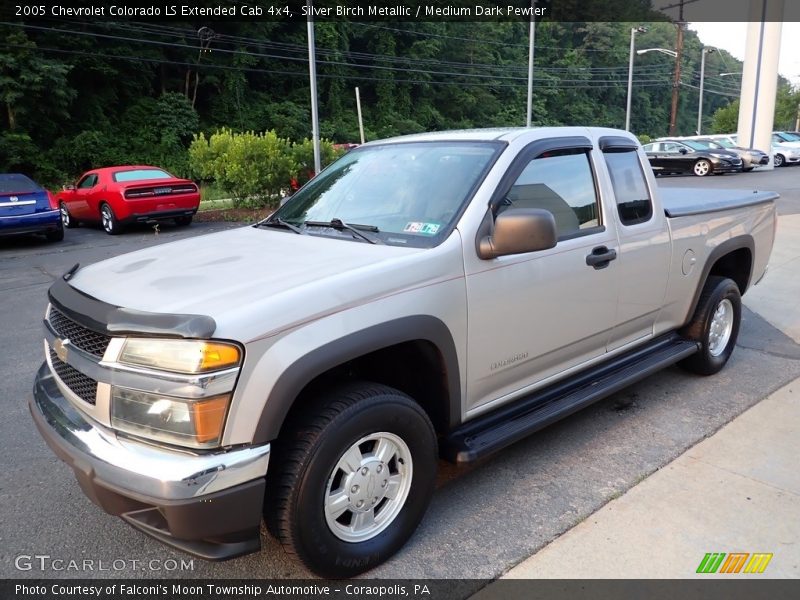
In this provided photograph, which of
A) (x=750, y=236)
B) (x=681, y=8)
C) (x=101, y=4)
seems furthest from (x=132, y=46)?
(x=750, y=236)

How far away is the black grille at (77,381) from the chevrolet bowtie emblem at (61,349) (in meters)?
0.05

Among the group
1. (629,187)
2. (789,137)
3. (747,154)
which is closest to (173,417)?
(629,187)

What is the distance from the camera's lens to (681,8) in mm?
45969

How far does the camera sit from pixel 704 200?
4.96 meters

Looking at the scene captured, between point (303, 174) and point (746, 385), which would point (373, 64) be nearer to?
point (303, 174)

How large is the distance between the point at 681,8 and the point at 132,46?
3704 cm

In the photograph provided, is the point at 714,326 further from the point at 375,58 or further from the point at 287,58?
the point at 375,58

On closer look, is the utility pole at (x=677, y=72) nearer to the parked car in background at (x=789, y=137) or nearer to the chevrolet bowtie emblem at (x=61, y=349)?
the parked car in background at (x=789, y=137)

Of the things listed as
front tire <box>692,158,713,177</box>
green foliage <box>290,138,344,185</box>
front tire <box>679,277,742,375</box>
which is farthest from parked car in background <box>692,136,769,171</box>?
front tire <box>679,277,742,375</box>

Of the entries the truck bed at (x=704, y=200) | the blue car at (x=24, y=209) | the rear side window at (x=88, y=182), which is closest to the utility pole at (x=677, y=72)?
the rear side window at (x=88, y=182)

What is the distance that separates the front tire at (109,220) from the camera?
14.4 metres

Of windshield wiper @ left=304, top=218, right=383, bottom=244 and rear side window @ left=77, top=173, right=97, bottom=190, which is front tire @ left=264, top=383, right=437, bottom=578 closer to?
windshield wiper @ left=304, top=218, right=383, bottom=244

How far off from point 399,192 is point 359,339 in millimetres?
1171

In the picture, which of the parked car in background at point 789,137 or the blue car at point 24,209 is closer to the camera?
the blue car at point 24,209
